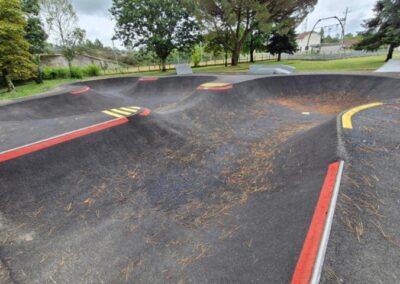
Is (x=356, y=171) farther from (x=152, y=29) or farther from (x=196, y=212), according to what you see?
(x=152, y=29)

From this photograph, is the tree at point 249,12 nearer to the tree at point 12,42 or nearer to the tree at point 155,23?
the tree at point 155,23

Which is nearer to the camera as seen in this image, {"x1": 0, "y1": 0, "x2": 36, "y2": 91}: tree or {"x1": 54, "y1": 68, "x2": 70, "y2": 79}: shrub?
{"x1": 0, "y1": 0, "x2": 36, "y2": 91}: tree

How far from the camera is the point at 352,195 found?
2.44 m

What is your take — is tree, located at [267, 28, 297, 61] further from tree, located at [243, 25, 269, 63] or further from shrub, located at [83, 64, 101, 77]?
shrub, located at [83, 64, 101, 77]

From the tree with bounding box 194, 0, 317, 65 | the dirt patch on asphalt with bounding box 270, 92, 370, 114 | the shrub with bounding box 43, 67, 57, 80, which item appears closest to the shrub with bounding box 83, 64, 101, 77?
the shrub with bounding box 43, 67, 57, 80

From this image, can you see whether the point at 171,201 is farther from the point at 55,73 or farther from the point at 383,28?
the point at 55,73

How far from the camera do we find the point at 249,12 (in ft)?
74.4

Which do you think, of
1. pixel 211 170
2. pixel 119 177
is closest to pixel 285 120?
pixel 211 170

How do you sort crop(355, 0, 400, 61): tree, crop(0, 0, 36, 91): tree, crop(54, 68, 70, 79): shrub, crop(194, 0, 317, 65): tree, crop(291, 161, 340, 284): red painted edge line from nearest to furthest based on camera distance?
crop(291, 161, 340, 284): red painted edge line
crop(0, 0, 36, 91): tree
crop(355, 0, 400, 61): tree
crop(194, 0, 317, 65): tree
crop(54, 68, 70, 79): shrub

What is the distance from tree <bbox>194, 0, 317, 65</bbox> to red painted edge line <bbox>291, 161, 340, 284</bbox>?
22190 millimetres

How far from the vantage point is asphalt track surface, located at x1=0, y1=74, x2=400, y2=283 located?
237 cm

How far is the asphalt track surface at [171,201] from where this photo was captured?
93.4 inches


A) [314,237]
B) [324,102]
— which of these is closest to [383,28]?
[324,102]

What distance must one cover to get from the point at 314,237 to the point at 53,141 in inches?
197
